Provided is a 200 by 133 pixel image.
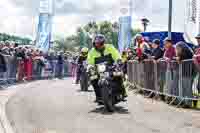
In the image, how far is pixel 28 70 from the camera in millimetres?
26453

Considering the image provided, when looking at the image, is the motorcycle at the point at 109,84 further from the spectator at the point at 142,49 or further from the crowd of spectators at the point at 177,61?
the spectator at the point at 142,49

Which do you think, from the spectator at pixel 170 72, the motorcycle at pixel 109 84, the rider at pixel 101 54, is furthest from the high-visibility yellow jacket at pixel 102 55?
the spectator at pixel 170 72

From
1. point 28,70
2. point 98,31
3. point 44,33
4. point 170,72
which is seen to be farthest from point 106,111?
point 98,31

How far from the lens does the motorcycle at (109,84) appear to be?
482 inches

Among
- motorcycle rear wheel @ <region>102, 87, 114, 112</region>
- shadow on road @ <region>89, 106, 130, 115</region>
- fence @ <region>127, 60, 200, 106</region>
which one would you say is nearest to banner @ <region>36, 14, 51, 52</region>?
fence @ <region>127, 60, 200, 106</region>

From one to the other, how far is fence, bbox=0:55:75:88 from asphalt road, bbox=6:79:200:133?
696 centimetres

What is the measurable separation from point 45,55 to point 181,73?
20299 mm

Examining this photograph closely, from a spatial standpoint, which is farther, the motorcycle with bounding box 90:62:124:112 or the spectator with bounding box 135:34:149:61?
the spectator with bounding box 135:34:149:61

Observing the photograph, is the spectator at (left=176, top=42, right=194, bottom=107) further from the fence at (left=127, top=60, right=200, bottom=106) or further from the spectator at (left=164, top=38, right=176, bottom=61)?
the spectator at (left=164, top=38, right=176, bottom=61)

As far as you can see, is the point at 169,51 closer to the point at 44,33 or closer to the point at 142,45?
the point at 142,45

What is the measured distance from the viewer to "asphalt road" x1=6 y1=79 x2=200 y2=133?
31.4ft

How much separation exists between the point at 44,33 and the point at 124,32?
5.89 meters

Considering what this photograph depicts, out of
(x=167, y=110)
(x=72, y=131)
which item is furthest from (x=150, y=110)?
(x=72, y=131)

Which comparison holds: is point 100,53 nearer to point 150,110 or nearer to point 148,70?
point 150,110
